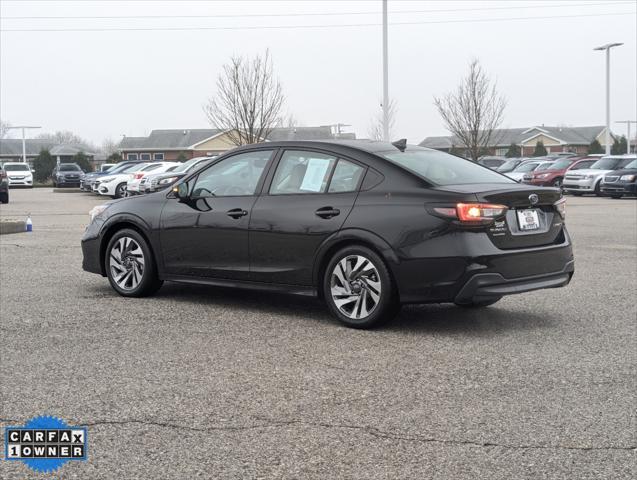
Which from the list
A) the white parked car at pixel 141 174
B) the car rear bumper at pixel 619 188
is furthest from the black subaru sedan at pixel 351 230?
the car rear bumper at pixel 619 188

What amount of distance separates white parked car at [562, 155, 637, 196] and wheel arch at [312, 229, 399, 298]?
91.6 feet

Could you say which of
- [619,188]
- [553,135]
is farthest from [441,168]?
[553,135]

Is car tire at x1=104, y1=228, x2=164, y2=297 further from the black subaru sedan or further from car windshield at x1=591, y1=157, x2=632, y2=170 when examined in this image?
car windshield at x1=591, y1=157, x2=632, y2=170

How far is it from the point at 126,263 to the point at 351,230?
2605 millimetres

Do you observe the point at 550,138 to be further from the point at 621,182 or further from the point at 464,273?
the point at 464,273

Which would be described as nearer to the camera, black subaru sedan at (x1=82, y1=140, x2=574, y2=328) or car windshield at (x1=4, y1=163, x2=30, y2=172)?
black subaru sedan at (x1=82, y1=140, x2=574, y2=328)

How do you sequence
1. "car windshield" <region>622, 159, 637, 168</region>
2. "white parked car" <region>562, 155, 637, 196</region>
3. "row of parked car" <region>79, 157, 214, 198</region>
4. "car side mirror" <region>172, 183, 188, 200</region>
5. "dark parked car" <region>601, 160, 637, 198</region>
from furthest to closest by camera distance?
"white parked car" <region>562, 155, 637, 196</region>
"car windshield" <region>622, 159, 637, 168</region>
"dark parked car" <region>601, 160, 637, 198</region>
"row of parked car" <region>79, 157, 214, 198</region>
"car side mirror" <region>172, 183, 188, 200</region>

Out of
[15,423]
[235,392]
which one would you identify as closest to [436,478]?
[235,392]

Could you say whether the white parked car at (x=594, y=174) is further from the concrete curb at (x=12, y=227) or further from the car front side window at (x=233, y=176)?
the car front side window at (x=233, y=176)

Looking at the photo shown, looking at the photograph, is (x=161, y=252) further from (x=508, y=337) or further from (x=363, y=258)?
(x=508, y=337)

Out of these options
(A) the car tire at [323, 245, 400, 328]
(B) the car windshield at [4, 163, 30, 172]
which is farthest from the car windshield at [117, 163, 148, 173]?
(A) the car tire at [323, 245, 400, 328]

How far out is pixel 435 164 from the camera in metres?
7.27

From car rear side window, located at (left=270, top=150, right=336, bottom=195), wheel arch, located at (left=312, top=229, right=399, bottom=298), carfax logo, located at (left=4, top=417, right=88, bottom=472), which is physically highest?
car rear side window, located at (left=270, top=150, right=336, bottom=195)

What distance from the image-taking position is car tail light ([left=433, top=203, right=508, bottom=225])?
6.46 m
